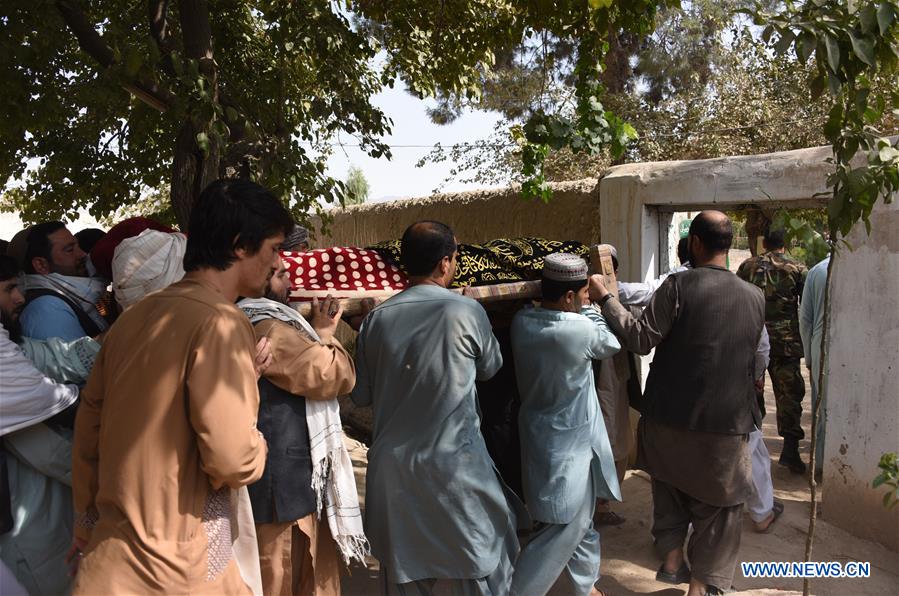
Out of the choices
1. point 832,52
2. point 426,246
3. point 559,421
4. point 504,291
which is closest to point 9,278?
point 426,246

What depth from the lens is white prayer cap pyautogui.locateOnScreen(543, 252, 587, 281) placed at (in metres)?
3.26

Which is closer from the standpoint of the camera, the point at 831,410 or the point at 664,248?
the point at 831,410

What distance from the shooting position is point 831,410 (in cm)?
437

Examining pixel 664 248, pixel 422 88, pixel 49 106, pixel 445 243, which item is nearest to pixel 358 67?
pixel 422 88

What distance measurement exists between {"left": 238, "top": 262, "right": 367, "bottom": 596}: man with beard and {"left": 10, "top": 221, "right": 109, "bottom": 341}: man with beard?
629mm

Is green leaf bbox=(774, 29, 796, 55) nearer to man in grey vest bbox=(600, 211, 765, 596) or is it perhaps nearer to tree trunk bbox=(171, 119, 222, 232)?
man in grey vest bbox=(600, 211, 765, 596)

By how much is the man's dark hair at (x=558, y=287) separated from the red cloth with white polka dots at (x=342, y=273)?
65 centimetres

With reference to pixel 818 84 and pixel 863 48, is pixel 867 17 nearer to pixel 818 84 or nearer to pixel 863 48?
pixel 863 48

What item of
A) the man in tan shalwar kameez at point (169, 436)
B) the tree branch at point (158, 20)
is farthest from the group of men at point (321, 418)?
the tree branch at point (158, 20)

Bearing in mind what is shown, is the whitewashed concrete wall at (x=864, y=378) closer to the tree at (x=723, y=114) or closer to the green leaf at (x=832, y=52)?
the green leaf at (x=832, y=52)

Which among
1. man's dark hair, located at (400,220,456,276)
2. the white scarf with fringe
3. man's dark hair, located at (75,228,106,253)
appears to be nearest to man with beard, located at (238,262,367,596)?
the white scarf with fringe

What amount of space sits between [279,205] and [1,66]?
4.19 metres

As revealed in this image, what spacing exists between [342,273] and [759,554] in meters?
2.71

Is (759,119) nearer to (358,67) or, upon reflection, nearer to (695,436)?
(358,67)
